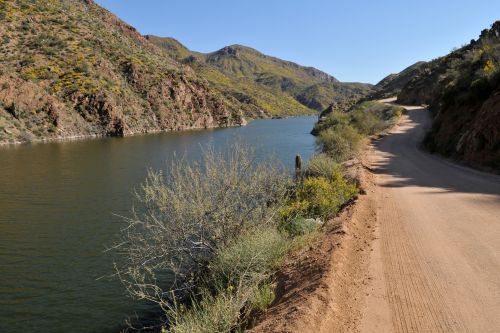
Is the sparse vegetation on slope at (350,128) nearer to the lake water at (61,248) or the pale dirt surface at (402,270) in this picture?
the lake water at (61,248)

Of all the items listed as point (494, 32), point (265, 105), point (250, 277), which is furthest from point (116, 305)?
point (265, 105)

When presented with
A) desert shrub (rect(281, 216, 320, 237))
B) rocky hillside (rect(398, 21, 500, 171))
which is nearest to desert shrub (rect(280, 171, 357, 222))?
desert shrub (rect(281, 216, 320, 237))

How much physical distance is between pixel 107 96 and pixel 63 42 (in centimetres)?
1518

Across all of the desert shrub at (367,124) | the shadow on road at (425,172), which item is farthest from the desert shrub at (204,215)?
the desert shrub at (367,124)

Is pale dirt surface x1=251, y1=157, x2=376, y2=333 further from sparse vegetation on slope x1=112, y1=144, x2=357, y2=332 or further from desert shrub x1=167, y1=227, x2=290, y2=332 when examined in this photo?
sparse vegetation on slope x1=112, y1=144, x2=357, y2=332

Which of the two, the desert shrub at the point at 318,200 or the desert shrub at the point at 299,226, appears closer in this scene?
the desert shrub at the point at 299,226

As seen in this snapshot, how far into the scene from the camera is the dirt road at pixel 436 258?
5848 millimetres

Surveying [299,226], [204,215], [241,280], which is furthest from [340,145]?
[241,280]

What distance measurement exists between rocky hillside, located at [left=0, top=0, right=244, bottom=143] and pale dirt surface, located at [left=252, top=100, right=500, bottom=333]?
59127 millimetres

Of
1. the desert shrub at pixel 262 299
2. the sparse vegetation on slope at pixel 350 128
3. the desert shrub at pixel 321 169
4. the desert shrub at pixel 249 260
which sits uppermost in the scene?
the sparse vegetation on slope at pixel 350 128

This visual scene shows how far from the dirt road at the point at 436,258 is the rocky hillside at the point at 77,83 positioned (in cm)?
5908

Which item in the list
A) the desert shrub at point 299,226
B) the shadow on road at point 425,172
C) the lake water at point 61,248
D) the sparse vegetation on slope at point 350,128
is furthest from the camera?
the sparse vegetation on slope at point 350,128

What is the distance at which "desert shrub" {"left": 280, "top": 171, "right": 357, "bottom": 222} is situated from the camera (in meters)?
12.4

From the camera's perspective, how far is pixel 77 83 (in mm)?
73188
